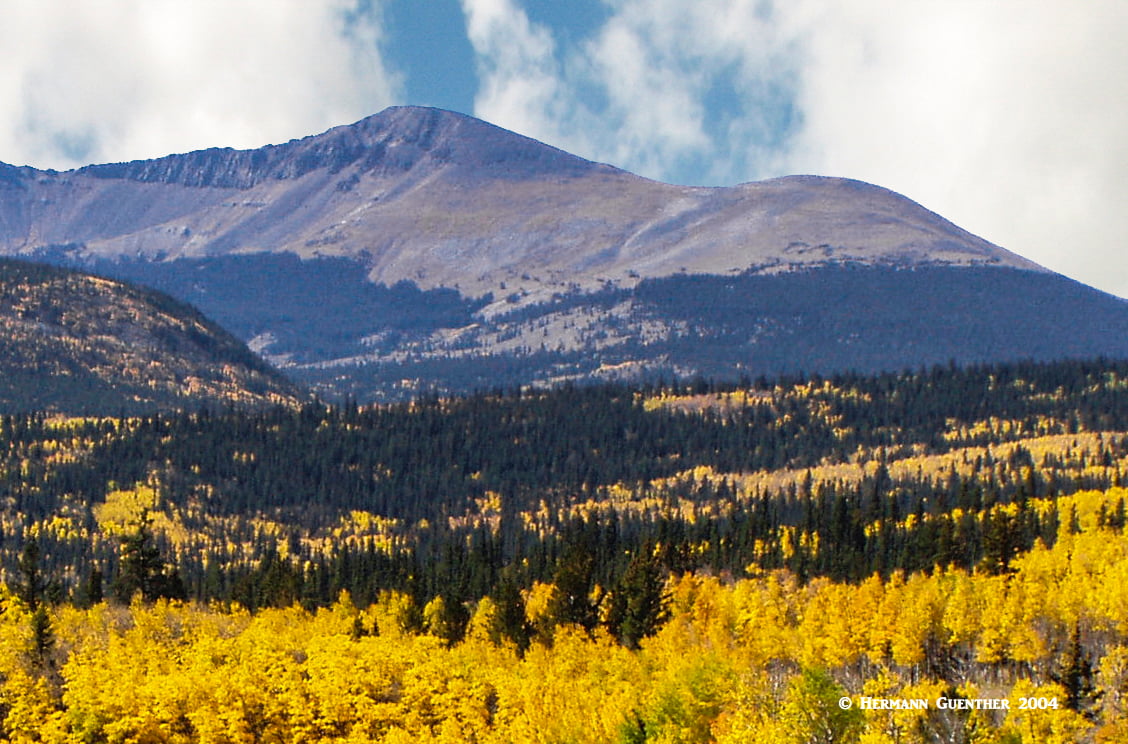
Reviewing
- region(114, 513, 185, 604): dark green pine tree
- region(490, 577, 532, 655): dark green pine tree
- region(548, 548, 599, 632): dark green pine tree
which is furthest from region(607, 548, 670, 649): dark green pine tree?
region(114, 513, 185, 604): dark green pine tree

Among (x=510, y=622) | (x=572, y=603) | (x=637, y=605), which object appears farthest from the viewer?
(x=572, y=603)

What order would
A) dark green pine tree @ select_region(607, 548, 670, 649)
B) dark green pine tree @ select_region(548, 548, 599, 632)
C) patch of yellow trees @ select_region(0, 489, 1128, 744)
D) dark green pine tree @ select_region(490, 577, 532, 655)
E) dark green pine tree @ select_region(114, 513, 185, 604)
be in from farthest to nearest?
1. dark green pine tree @ select_region(114, 513, 185, 604)
2. dark green pine tree @ select_region(548, 548, 599, 632)
3. dark green pine tree @ select_region(607, 548, 670, 649)
4. dark green pine tree @ select_region(490, 577, 532, 655)
5. patch of yellow trees @ select_region(0, 489, 1128, 744)

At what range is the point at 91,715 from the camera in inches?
5007

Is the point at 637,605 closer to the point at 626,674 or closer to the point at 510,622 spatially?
the point at 510,622

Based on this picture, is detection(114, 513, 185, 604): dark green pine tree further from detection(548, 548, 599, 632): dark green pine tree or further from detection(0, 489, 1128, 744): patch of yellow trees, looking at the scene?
detection(548, 548, 599, 632): dark green pine tree

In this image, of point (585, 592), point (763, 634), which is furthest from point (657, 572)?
point (763, 634)

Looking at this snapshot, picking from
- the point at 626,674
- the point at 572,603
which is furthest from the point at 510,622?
the point at 626,674

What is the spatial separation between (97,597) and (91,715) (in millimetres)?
57514

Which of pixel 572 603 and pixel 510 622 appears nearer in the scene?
pixel 510 622

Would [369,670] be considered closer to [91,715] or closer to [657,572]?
[91,715]

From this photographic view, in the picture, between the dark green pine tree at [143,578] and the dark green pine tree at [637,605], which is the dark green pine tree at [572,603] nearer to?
the dark green pine tree at [637,605]

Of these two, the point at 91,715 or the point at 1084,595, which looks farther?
the point at 1084,595

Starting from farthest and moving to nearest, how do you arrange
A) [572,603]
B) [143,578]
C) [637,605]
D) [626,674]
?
1. [143,578]
2. [572,603]
3. [637,605]
4. [626,674]

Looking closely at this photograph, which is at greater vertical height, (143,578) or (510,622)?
(143,578)
